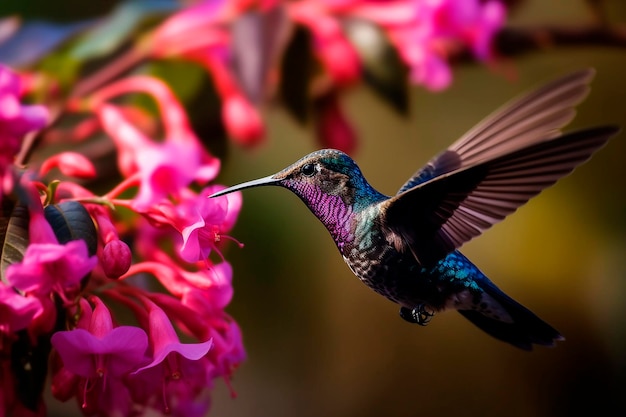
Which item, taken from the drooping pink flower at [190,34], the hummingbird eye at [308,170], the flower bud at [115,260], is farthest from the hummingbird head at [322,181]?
the drooping pink flower at [190,34]

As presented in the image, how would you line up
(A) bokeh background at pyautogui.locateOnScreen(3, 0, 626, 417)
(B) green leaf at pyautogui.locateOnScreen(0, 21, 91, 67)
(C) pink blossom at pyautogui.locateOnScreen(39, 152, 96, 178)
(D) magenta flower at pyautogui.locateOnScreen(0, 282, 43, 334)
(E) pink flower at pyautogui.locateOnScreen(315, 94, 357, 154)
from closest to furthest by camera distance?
(D) magenta flower at pyautogui.locateOnScreen(0, 282, 43, 334)
(C) pink blossom at pyautogui.locateOnScreen(39, 152, 96, 178)
(B) green leaf at pyautogui.locateOnScreen(0, 21, 91, 67)
(E) pink flower at pyautogui.locateOnScreen(315, 94, 357, 154)
(A) bokeh background at pyautogui.locateOnScreen(3, 0, 626, 417)

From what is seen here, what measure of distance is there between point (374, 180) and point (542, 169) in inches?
65.6

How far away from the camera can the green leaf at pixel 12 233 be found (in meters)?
0.74

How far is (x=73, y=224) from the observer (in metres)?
Answer: 0.77

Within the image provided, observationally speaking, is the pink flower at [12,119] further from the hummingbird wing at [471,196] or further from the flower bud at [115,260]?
the hummingbird wing at [471,196]

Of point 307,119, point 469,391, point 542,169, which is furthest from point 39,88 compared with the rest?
point 469,391

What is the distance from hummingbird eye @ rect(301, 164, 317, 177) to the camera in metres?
0.76

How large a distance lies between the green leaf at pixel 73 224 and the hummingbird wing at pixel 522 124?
31 centimetres

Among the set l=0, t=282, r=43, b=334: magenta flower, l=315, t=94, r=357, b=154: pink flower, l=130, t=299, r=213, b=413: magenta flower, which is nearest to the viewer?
l=0, t=282, r=43, b=334: magenta flower

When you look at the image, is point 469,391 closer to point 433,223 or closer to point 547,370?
point 547,370

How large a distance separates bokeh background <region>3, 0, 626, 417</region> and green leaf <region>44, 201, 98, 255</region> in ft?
4.06

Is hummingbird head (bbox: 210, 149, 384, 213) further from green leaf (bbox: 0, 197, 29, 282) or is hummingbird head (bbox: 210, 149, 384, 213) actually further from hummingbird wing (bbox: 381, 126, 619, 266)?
green leaf (bbox: 0, 197, 29, 282)

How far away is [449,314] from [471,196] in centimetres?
167

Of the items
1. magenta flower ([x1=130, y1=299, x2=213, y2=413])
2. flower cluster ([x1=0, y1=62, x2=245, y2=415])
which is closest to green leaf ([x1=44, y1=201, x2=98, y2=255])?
flower cluster ([x1=0, y1=62, x2=245, y2=415])
